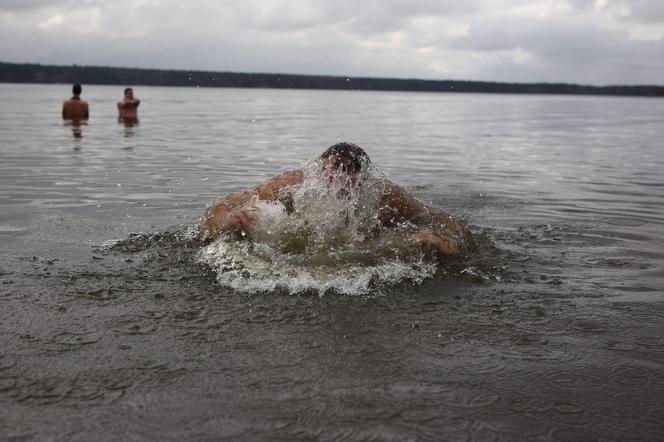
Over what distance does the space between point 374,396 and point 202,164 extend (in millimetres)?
12362

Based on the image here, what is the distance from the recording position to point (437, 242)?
225 inches

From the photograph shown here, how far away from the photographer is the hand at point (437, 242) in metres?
5.67

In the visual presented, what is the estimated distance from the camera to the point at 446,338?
12.9 ft

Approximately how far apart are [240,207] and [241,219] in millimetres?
331

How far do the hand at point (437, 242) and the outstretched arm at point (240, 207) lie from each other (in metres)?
1.37

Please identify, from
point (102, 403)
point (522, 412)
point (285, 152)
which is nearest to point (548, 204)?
point (522, 412)

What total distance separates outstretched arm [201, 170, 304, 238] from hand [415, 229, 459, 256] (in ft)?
4.48

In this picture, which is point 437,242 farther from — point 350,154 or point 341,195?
point 350,154

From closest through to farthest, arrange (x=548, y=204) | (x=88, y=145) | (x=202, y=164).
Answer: (x=548, y=204) → (x=202, y=164) → (x=88, y=145)

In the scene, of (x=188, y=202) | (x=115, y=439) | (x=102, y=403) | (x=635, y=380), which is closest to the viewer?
(x=115, y=439)

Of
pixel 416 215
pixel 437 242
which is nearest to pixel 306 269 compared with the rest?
pixel 437 242

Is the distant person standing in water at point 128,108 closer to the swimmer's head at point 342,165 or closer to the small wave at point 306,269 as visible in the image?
the swimmer's head at point 342,165

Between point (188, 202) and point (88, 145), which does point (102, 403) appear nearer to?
point (188, 202)

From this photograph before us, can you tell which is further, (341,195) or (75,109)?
(75,109)
